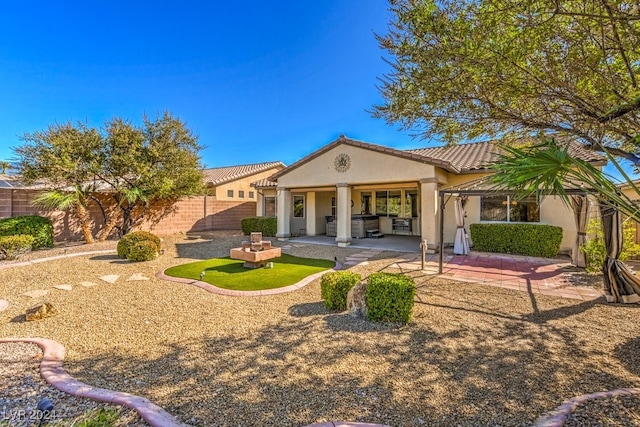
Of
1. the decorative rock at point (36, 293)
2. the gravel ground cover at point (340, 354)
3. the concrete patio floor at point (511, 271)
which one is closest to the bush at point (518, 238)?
the concrete patio floor at point (511, 271)

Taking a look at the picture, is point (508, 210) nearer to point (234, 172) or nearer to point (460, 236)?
point (460, 236)

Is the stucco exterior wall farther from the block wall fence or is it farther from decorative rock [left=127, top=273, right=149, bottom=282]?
decorative rock [left=127, top=273, right=149, bottom=282]

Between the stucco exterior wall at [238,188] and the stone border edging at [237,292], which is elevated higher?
the stucco exterior wall at [238,188]

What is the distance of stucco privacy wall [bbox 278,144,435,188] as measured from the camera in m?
12.5

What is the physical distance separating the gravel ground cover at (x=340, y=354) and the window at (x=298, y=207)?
463 inches

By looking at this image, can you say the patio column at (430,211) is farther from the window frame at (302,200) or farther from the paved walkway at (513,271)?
the window frame at (302,200)

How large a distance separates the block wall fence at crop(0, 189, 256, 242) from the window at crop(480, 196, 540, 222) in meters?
17.0

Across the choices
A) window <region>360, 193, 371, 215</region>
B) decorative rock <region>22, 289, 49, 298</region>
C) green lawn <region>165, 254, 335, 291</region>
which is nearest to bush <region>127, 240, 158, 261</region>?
green lawn <region>165, 254, 335, 291</region>

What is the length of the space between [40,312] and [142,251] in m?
Answer: 5.10

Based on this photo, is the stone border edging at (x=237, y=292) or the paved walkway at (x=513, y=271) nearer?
the stone border edging at (x=237, y=292)

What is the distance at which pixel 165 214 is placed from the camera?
60.8 ft

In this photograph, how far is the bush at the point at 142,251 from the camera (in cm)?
1041

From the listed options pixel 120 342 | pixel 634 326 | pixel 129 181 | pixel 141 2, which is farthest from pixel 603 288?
pixel 129 181

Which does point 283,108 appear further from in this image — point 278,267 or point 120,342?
point 120,342
